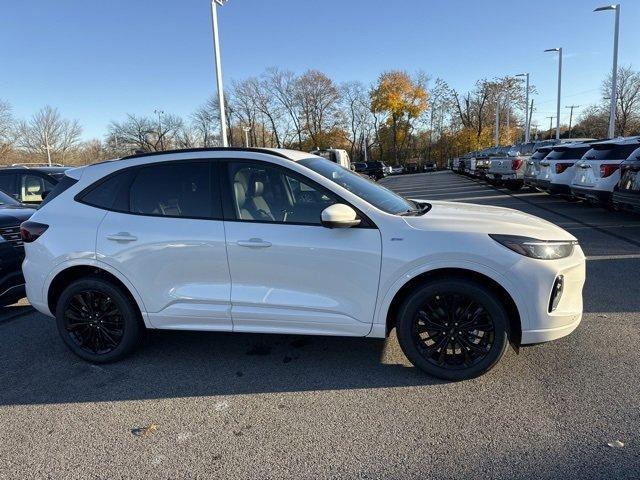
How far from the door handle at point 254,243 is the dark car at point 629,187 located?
24.7 feet

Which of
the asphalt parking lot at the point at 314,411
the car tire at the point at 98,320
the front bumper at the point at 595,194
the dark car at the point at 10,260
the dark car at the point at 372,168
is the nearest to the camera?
the asphalt parking lot at the point at 314,411

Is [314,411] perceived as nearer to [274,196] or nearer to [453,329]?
[453,329]

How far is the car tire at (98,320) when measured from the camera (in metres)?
3.92

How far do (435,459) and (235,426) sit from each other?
1.26 m

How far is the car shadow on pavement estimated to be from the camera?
3.52 meters

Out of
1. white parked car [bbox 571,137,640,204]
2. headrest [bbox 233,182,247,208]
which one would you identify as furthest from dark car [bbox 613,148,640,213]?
headrest [bbox 233,182,247,208]

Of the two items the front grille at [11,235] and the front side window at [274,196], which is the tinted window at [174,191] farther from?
the front grille at [11,235]

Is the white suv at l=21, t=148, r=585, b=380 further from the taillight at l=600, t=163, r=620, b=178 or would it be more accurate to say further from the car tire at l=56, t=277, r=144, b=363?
the taillight at l=600, t=163, r=620, b=178

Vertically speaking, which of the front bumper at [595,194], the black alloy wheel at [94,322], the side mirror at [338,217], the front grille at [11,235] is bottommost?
the black alloy wheel at [94,322]

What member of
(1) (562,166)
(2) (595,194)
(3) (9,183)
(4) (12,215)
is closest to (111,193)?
(4) (12,215)

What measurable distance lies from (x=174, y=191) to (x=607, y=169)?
965 cm

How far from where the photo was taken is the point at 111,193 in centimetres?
397

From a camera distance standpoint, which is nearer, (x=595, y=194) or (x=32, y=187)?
(x=32, y=187)

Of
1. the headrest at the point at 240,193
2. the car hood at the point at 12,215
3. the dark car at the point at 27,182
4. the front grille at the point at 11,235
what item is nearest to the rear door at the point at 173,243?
the headrest at the point at 240,193
